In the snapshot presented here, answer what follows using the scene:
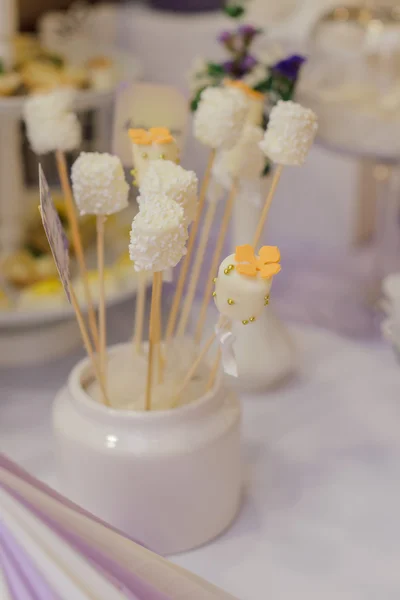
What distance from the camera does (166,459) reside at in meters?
0.55

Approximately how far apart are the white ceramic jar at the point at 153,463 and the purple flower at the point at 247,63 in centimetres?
36

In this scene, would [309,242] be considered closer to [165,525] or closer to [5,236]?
[5,236]

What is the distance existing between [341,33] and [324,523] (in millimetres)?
727

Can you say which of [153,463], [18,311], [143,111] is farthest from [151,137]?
[18,311]

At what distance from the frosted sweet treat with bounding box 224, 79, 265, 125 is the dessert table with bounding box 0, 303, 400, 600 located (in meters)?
0.31

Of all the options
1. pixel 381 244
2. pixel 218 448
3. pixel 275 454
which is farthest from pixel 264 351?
pixel 381 244

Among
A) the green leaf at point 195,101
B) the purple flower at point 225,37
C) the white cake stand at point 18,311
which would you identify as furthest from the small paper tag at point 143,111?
the white cake stand at point 18,311

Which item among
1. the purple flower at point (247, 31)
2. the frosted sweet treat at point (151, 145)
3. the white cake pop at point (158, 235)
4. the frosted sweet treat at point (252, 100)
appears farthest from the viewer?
the purple flower at point (247, 31)

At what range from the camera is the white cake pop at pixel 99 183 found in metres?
0.53

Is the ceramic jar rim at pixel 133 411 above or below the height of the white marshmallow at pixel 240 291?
below

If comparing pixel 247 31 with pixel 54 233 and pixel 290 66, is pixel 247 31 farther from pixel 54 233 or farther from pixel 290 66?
pixel 54 233

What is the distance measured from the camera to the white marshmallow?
45 centimetres

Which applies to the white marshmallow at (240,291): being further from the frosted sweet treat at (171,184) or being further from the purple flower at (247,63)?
the purple flower at (247,63)

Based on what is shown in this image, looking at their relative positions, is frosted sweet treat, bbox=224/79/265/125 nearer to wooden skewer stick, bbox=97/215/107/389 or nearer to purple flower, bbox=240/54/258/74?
purple flower, bbox=240/54/258/74
